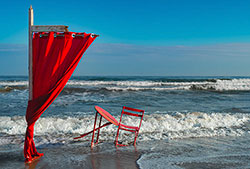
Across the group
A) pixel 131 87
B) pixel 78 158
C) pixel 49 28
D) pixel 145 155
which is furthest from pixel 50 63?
pixel 131 87

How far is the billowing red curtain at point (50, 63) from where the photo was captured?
3924 millimetres

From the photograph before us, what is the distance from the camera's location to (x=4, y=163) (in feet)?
13.2

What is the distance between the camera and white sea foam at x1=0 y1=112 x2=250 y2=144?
6309 millimetres

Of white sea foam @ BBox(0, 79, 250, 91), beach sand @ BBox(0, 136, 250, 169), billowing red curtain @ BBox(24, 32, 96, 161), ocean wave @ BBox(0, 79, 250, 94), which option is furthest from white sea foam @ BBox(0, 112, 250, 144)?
white sea foam @ BBox(0, 79, 250, 91)

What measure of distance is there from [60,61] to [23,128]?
3.74 metres

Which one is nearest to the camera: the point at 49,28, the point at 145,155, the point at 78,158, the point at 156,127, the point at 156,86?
the point at 49,28

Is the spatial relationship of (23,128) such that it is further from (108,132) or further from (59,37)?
(59,37)

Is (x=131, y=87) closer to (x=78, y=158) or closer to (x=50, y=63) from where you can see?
(x=78, y=158)

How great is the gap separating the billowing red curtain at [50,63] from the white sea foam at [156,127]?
239 centimetres

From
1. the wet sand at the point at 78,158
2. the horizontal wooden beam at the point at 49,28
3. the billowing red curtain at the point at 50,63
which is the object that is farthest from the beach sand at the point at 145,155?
the horizontal wooden beam at the point at 49,28

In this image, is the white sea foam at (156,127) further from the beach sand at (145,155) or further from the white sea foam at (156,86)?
the white sea foam at (156,86)

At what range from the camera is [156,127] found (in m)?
7.00

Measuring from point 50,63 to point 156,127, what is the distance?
4216 millimetres

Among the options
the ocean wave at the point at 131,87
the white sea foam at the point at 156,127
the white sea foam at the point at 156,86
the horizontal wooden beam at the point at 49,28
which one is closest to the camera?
the horizontal wooden beam at the point at 49,28
